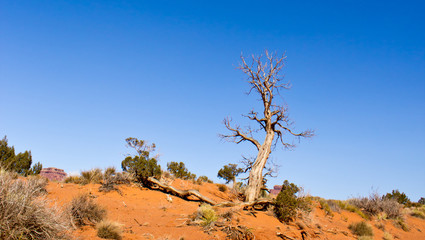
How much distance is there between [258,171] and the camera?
14.3 meters

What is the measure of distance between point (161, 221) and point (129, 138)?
24266 mm

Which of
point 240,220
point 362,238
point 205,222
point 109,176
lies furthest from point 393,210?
point 109,176

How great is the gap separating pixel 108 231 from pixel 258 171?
8.84 m

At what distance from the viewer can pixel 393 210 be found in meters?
18.0

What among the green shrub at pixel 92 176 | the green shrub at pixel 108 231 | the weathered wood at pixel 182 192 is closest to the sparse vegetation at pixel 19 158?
the green shrub at pixel 92 176

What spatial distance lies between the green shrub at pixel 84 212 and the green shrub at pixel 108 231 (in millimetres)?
1004

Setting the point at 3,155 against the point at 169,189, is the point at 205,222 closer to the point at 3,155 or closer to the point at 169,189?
the point at 169,189

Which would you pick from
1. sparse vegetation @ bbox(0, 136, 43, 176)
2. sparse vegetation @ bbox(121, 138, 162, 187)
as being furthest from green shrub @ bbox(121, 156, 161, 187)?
sparse vegetation @ bbox(0, 136, 43, 176)

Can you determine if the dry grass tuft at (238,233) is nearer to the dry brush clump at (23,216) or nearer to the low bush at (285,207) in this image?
the low bush at (285,207)

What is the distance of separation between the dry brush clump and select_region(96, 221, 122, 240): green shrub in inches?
71.6

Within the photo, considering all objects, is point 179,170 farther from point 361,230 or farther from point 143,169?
point 361,230

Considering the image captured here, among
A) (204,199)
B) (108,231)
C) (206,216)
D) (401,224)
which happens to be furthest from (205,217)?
(401,224)

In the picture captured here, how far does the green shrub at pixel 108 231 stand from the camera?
6.86m

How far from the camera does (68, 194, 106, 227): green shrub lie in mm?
7884
